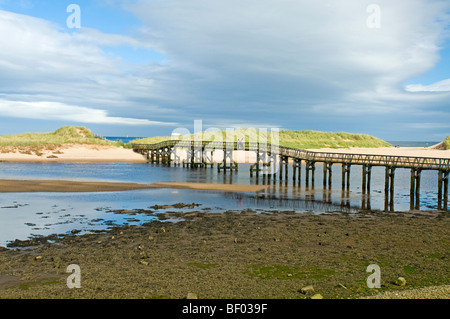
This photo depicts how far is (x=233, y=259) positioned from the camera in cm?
1402

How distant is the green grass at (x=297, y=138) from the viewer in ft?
375

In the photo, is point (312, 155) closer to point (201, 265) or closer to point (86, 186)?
point (86, 186)

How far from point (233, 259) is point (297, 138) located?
11133cm

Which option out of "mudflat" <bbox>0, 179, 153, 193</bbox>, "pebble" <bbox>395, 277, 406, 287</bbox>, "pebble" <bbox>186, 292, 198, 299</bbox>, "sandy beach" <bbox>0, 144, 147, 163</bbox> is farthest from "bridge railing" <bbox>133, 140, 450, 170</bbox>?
"pebble" <bbox>186, 292, 198, 299</bbox>

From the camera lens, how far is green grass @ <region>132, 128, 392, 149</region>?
114 metres

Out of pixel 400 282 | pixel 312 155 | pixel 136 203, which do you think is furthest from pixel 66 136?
pixel 400 282

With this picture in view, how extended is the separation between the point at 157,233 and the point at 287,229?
6.21 m

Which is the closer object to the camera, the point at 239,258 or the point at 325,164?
the point at 239,258

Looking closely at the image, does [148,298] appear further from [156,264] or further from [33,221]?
[33,221]

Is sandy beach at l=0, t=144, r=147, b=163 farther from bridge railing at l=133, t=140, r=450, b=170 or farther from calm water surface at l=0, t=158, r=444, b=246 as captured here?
calm water surface at l=0, t=158, r=444, b=246

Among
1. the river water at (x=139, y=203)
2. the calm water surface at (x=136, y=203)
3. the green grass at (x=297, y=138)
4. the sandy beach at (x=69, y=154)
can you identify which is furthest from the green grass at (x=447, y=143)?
the sandy beach at (x=69, y=154)

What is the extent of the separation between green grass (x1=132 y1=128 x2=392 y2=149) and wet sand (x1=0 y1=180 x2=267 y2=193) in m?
73.6

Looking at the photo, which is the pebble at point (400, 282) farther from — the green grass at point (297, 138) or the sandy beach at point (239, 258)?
the green grass at point (297, 138)

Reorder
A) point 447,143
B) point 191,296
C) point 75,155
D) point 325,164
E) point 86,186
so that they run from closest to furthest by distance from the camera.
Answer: point 191,296 < point 86,186 < point 325,164 < point 75,155 < point 447,143
